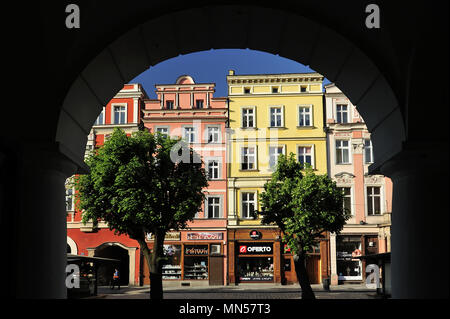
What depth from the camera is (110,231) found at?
33.2 m

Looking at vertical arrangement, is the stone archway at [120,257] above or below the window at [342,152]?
below

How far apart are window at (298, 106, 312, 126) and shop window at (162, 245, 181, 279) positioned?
1184cm

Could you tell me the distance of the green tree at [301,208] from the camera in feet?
69.6

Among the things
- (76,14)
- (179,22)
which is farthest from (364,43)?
(76,14)

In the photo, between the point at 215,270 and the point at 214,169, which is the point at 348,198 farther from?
the point at 215,270

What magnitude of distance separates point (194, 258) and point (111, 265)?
597 cm

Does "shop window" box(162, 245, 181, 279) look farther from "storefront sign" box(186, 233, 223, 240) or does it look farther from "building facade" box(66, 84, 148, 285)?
"building facade" box(66, 84, 148, 285)

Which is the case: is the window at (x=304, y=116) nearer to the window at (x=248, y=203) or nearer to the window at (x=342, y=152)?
the window at (x=342, y=152)

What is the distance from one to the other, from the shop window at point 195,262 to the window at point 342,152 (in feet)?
35.0

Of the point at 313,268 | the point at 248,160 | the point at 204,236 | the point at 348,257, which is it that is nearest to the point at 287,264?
the point at 313,268

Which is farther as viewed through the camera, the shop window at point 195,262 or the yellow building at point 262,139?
the yellow building at point 262,139

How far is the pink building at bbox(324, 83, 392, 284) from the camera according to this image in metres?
31.7
